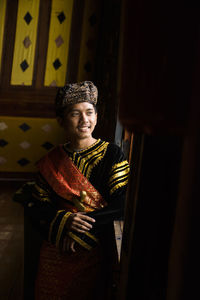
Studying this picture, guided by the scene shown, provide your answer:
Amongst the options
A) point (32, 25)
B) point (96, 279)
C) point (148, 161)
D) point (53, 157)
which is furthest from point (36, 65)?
point (148, 161)

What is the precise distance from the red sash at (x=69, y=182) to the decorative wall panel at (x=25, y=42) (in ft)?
9.29

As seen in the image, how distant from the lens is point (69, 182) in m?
1.21

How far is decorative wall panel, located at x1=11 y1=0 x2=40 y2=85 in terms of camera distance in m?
3.60

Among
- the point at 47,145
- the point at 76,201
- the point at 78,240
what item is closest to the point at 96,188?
the point at 76,201

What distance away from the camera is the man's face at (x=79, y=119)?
119cm

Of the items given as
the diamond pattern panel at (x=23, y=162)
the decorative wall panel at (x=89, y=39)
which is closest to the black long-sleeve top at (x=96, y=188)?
the decorative wall panel at (x=89, y=39)

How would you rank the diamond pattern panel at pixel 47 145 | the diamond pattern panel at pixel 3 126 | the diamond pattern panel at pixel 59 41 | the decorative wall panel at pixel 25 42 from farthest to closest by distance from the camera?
the diamond pattern panel at pixel 47 145 < the diamond pattern panel at pixel 3 126 < the diamond pattern panel at pixel 59 41 < the decorative wall panel at pixel 25 42

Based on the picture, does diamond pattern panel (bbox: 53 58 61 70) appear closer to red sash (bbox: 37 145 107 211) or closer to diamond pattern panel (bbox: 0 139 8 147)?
diamond pattern panel (bbox: 0 139 8 147)

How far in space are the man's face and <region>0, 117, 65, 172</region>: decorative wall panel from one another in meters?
2.81

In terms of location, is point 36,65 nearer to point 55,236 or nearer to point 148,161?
point 55,236

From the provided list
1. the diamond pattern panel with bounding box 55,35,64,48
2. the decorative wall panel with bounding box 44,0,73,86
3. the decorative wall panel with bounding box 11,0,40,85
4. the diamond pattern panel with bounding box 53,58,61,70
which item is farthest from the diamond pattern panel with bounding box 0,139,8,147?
the diamond pattern panel with bounding box 55,35,64,48

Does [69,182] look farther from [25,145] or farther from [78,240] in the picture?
[25,145]

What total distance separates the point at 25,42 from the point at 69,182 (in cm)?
296

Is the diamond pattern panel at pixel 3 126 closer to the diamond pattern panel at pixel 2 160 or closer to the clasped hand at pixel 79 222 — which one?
the diamond pattern panel at pixel 2 160
